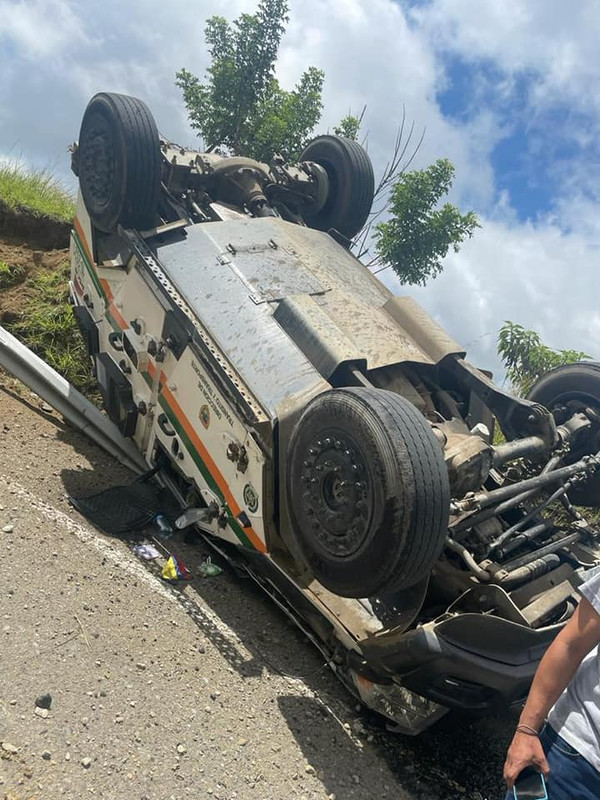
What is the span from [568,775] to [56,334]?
6.06 metres

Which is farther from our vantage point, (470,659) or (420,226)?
(420,226)

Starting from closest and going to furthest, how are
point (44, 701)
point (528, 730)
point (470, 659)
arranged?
point (528, 730)
point (44, 701)
point (470, 659)

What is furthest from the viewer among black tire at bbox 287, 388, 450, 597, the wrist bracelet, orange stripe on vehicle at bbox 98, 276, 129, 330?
orange stripe on vehicle at bbox 98, 276, 129, 330

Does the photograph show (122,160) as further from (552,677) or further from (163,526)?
(552,677)

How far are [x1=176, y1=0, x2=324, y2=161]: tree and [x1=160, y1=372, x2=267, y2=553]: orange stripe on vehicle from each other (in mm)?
8061

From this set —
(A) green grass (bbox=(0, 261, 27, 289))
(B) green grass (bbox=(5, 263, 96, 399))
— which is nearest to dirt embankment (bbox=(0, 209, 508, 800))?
(B) green grass (bbox=(5, 263, 96, 399))

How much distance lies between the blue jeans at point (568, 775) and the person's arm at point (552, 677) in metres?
0.03

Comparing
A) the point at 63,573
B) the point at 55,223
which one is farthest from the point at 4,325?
the point at 63,573

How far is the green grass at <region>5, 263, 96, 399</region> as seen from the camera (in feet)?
21.3

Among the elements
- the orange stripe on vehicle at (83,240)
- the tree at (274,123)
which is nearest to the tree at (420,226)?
the tree at (274,123)

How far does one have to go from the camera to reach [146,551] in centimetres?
405

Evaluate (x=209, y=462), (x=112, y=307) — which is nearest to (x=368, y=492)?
(x=209, y=462)

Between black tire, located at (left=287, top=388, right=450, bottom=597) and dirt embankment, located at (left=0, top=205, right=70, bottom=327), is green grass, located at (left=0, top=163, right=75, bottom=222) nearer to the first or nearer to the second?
dirt embankment, located at (left=0, top=205, right=70, bottom=327)

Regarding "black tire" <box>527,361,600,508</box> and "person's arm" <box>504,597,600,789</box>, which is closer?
"person's arm" <box>504,597,600,789</box>
